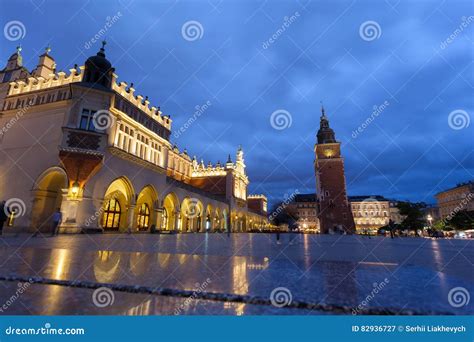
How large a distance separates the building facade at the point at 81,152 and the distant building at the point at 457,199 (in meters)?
66.9

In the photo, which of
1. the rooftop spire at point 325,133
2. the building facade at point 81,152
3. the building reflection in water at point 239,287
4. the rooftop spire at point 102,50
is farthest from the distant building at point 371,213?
the building reflection in water at point 239,287

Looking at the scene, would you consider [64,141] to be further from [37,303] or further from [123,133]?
[37,303]

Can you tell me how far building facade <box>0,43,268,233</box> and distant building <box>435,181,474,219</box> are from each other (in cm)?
6688

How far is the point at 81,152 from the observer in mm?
18656

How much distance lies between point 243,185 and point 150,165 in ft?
111

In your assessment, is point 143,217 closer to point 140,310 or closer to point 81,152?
point 81,152

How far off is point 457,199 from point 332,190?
4375 cm

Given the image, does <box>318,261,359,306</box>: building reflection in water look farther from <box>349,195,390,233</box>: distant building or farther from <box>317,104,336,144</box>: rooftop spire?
<box>349,195,390,233</box>: distant building

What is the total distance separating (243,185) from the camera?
5769cm

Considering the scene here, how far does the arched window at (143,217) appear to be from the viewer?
25.7 meters

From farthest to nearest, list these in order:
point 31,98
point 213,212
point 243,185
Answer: point 243,185 < point 213,212 < point 31,98

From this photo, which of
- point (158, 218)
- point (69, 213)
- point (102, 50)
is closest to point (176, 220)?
point (158, 218)

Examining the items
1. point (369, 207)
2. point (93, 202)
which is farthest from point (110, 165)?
point (369, 207)

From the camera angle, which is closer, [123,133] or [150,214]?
[123,133]
